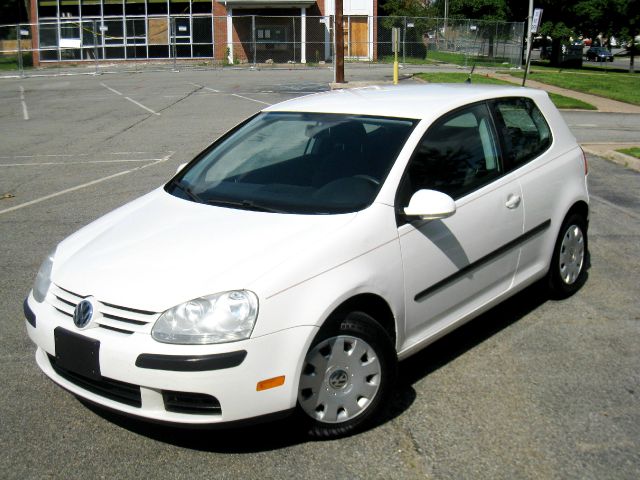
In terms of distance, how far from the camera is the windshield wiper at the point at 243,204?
420 centimetres

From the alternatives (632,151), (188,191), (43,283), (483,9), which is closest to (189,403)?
(43,283)

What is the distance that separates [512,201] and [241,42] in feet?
120

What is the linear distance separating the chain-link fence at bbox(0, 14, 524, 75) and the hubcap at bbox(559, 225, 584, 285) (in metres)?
32.6

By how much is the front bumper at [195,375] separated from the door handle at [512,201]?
73.7 inches

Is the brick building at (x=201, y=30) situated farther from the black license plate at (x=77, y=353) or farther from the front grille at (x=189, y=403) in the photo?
the front grille at (x=189, y=403)

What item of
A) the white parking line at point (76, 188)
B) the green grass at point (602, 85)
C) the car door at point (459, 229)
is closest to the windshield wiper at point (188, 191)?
the car door at point (459, 229)

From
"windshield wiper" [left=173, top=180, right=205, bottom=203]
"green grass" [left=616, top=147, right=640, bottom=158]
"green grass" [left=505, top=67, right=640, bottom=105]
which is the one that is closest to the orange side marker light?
"windshield wiper" [left=173, top=180, right=205, bottom=203]

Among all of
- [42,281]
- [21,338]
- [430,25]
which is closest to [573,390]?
[42,281]

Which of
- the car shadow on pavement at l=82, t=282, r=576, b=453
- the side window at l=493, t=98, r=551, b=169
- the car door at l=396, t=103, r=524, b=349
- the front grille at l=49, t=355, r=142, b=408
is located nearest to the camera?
the front grille at l=49, t=355, r=142, b=408

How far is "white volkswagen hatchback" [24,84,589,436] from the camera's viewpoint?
3426mm

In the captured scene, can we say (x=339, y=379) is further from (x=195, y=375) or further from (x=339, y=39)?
(x=339, y=39)

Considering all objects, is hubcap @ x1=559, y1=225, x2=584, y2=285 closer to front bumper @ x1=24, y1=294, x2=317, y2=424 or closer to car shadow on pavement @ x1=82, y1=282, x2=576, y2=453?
car shadow on pavement @ x1=82, y1=282, x2=576, y2=453

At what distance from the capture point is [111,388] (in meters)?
3.56

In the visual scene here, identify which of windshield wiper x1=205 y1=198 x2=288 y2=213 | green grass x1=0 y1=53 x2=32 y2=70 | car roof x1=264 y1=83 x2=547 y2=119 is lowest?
windshield wiper x1=205 y1=198 x2=288 y2=213
